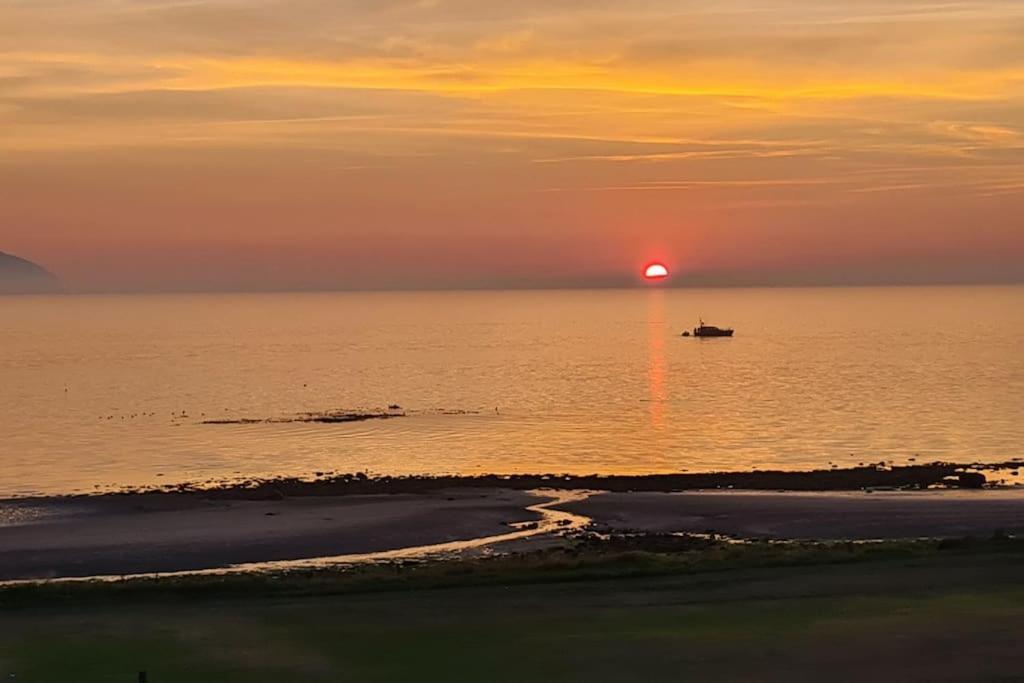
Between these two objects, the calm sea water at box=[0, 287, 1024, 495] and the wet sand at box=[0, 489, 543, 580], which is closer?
the wet sand at box=[0, 489, 543, 580]

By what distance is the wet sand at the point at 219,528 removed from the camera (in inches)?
2013

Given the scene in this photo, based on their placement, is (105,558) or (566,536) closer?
(105,558)

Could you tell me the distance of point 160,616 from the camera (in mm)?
37500

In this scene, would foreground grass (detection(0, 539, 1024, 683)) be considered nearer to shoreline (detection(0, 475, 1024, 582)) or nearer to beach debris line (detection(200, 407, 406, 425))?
shoreline (detection(0, 475, 1024, 582))

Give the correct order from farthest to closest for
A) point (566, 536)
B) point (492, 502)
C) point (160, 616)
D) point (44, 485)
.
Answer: point (44, 485) → point (492, 502) → point (566, 536) → point (160, 616)

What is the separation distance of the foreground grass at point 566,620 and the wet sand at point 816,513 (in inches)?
365

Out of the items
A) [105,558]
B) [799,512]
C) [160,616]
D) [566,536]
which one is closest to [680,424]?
[799,512]

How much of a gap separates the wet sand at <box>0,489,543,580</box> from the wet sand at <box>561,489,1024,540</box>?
211 inches

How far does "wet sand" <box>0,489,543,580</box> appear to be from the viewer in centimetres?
5112

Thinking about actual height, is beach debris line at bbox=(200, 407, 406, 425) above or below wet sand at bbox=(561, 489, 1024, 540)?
above

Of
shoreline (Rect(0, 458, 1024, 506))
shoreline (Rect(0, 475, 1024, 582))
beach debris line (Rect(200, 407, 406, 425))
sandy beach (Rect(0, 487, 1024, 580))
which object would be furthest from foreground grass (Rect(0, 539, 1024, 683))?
beach debris line (Rect(200, 407, 406, 425))

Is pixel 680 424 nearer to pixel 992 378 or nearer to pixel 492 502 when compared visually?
pixel 492 502

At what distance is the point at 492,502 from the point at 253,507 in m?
12.1

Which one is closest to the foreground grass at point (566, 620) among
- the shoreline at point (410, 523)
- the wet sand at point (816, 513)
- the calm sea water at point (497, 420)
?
the shoreline at point (410, 523)
